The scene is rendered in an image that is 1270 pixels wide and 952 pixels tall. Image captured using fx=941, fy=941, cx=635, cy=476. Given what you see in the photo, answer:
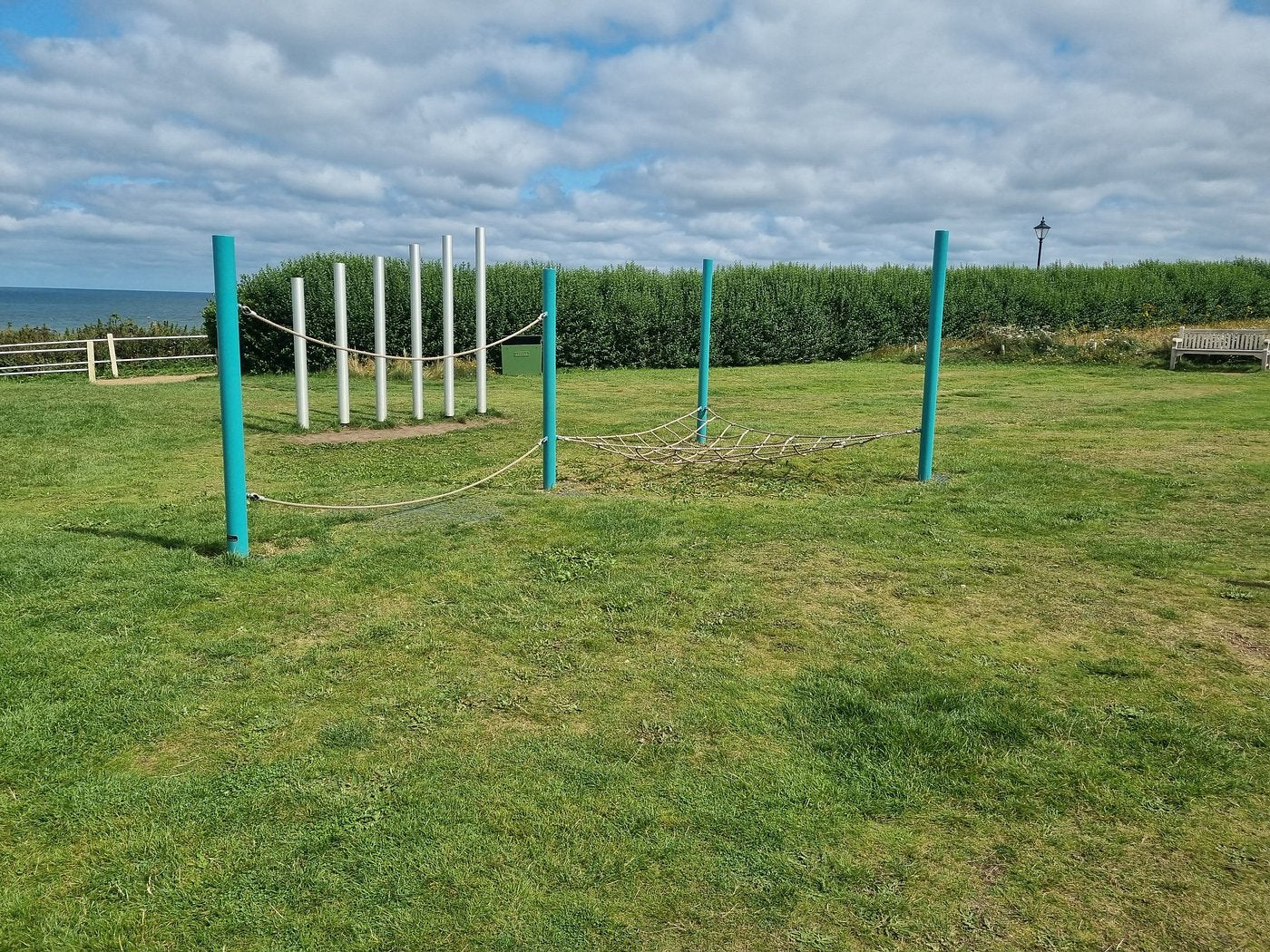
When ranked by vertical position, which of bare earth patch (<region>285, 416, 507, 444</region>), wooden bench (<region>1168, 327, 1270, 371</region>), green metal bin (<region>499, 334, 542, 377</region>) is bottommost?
bare earth patch (<region>285, 416, 507, 444</region>)

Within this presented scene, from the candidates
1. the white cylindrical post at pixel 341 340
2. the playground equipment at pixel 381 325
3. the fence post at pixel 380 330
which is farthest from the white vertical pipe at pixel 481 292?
the white cylindrical post at pixel 341 340

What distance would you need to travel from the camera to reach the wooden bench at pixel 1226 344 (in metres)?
21.9

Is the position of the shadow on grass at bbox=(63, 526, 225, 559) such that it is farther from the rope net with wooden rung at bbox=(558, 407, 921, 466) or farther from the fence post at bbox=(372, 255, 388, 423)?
the fence post at bbox=(372, 255, 388, 423)

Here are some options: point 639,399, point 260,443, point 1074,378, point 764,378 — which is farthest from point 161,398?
point 1074,378

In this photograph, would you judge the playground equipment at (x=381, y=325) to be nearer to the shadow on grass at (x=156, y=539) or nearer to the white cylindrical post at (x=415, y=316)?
the white cylindrical post at (x=415, y=316)

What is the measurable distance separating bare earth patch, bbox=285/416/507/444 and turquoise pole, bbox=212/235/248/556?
233 inches

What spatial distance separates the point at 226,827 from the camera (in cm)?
337

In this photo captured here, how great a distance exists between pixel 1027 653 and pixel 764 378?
1827cm

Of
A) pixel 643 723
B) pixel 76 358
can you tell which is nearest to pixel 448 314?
pixel 643 723

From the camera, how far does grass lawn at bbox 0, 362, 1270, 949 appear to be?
296 cm

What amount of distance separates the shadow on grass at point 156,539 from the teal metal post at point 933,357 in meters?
6.49

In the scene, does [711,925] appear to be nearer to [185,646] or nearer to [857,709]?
[857,709]

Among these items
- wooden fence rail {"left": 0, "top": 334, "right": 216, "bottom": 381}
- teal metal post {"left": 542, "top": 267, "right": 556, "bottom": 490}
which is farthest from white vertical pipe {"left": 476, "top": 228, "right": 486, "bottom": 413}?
wooden fence rail {"left": 0, "top": 334, "right": 216, "bottom": 381}

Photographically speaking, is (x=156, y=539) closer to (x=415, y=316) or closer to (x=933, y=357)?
(x=415, y=316)
